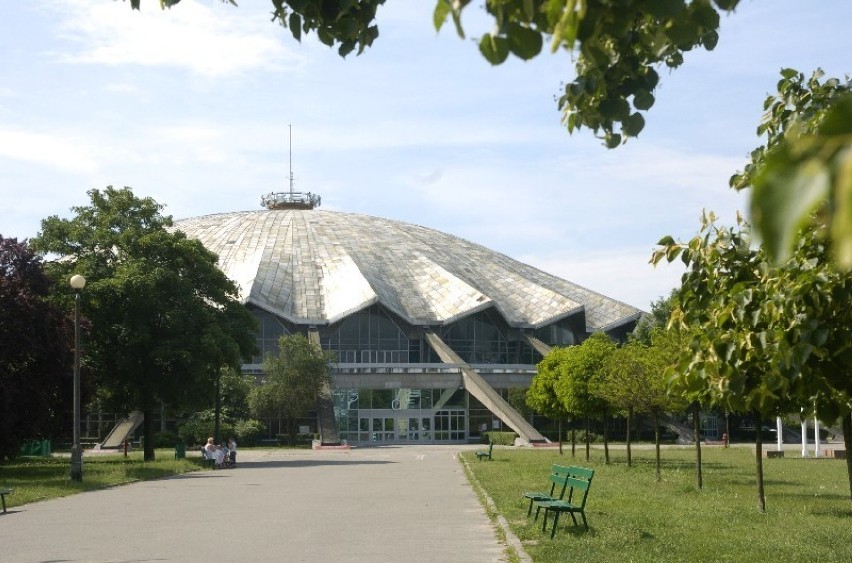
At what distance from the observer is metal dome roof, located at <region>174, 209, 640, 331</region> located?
71.8 meters

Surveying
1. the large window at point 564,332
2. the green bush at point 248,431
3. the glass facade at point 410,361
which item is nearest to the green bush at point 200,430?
the green bush at point 248,431

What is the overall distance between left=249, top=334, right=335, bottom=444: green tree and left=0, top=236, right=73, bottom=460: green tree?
935 inches

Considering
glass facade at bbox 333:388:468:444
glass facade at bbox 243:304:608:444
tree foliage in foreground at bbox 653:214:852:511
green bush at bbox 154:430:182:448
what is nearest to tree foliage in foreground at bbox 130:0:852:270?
tree foliage in foreground at bbox 653:214:852:511

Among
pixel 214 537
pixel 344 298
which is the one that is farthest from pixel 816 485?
pixel 344 298

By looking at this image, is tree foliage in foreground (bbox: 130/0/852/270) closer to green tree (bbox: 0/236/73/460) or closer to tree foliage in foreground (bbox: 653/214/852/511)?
tree foliage in foreground (bbox: 653/214/852/511)

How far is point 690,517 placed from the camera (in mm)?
16047

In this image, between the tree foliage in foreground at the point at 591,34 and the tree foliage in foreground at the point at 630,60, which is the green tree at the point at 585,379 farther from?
the tree foliage in foreground at the point at 591,34

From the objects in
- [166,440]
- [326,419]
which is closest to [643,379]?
[326,419]

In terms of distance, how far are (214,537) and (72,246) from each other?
29835mm

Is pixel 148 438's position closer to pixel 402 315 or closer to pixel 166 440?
pixel 166 440

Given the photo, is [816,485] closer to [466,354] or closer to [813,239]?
[813,239]

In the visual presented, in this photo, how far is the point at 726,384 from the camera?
24.7ft

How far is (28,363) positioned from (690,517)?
21768 millimetres

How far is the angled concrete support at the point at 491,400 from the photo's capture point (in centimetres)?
5916
